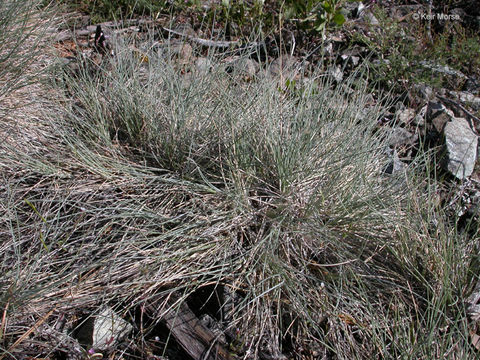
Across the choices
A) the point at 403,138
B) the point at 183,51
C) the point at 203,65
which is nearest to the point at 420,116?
the point at 403,138

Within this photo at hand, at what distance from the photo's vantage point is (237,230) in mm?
1909

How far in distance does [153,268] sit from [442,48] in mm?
2305

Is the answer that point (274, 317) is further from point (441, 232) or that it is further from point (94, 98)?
point (94, 98)

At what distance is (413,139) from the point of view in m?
2.62

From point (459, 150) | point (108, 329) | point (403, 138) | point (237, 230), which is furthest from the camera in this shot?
point (403, 138)

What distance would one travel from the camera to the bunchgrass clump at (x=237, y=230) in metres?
1.65

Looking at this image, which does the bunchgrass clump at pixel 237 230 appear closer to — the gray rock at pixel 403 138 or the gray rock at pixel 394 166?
the gray rock at pixel 394 166

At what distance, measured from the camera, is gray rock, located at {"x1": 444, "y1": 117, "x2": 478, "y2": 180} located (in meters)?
2.46

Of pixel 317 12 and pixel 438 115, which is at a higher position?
pixel 317 12

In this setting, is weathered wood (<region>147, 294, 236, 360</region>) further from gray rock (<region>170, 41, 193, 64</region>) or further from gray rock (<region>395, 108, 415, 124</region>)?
gray rock (<region>395, 108, 415, 124</region>)

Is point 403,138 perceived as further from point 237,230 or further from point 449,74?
point 237,230

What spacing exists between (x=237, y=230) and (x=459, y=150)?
1.31m

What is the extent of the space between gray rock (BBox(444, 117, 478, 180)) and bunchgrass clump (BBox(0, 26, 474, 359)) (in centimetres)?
37

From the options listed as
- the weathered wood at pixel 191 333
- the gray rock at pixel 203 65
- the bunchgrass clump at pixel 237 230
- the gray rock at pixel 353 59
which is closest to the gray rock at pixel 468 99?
the gray rock at pixel 353 59
